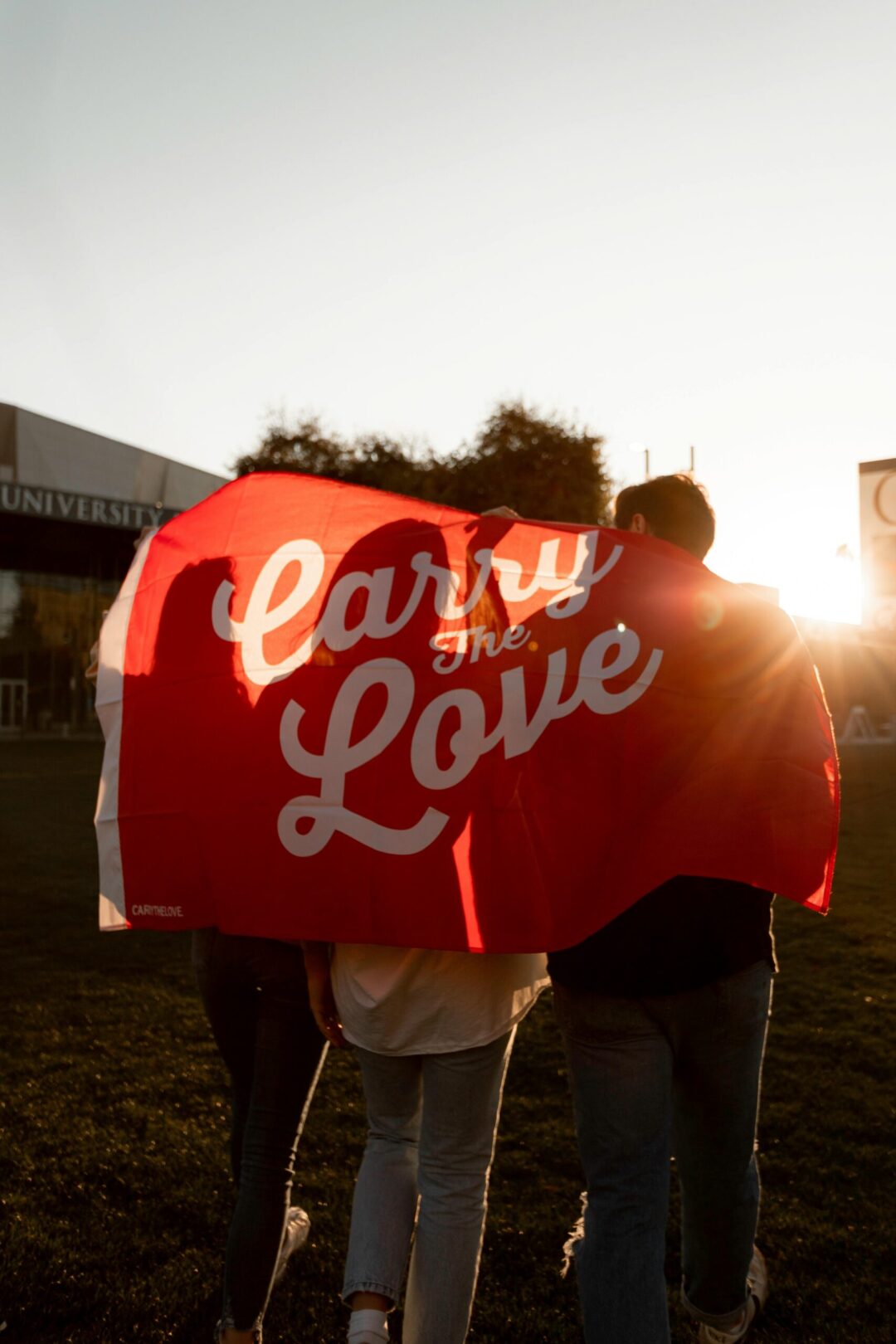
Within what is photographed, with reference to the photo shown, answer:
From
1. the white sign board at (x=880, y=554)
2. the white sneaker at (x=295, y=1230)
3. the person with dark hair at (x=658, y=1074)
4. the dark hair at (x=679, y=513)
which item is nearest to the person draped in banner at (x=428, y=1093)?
the person with dark hair at (x=658, y=1074)

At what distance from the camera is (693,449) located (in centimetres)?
3988

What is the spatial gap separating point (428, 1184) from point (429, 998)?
0.40 meters

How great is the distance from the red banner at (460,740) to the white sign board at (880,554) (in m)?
14.6

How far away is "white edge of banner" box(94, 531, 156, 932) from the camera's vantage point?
2799 millimetres

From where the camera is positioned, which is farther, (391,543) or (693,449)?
(693,449)

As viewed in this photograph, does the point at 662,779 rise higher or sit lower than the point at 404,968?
higher

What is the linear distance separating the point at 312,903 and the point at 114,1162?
2245 millimetres

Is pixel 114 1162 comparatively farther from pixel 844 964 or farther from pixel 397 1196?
pixel 844 964

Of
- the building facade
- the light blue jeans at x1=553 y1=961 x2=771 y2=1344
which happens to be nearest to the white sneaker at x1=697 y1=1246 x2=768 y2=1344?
the light blue jeans at x1=553 y1=961 x2=771 y2=1344

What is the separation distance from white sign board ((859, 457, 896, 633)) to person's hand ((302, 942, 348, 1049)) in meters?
14.9

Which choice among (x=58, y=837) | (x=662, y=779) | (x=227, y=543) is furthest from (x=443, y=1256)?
(x=58, y=837)

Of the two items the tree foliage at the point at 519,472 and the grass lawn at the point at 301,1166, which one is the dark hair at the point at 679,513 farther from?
the tree foliage at the point at 519,472

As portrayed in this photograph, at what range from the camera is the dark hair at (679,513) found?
2.61 m

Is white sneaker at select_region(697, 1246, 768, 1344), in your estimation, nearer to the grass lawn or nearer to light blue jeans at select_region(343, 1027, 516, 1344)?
the grass lawn
